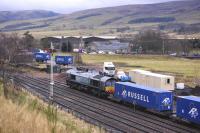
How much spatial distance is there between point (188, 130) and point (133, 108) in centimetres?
1161

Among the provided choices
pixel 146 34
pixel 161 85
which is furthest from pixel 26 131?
pixel 146 34

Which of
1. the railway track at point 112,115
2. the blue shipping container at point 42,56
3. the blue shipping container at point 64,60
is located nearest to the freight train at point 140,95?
the railway track at point 112,115

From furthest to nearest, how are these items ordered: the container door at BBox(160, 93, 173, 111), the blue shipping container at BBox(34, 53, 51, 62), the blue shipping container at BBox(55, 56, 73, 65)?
the blue shipping container at BBox(34, 53, 51, 62) → the blue shipping container at BBox(55, 56, 73, 65) → the container door at BBox(160, 93, 173, 111)

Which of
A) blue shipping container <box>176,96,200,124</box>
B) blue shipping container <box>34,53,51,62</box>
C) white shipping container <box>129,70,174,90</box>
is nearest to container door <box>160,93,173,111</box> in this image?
blue shipping container <box>176,96,200,124</box>

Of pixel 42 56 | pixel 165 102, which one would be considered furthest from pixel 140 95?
pixel 42 56

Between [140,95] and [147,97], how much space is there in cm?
147

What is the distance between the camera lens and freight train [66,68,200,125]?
119 ft

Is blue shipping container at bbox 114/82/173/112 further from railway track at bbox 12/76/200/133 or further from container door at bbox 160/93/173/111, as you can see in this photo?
railway track at bbox 12/76/200/133

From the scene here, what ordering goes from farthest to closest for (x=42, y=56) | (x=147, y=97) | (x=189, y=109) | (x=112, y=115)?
(x=42, y=56), (x=147, y=97), (x=112, y=115), (x=189, y=109)

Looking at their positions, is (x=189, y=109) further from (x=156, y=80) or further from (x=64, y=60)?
(x=64, y=60)

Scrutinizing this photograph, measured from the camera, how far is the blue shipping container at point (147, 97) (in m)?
41.4

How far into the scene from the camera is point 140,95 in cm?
4384

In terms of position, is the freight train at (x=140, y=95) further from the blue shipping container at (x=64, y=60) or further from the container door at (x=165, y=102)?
the blue shipping container at (x=64, y=60)

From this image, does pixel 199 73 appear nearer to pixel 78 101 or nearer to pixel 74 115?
pixel 78 101
